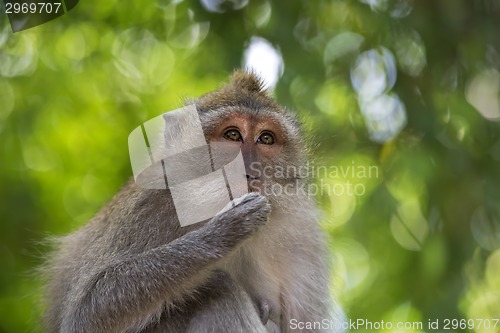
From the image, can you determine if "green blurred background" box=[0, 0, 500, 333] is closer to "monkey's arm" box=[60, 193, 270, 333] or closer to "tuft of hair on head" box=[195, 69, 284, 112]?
"tuft of hair on head" box=[195, 69, 284, 112]

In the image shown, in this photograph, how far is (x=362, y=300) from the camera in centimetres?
786

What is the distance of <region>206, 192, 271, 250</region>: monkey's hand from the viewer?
554cm

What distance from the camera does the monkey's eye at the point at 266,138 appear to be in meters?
6.27

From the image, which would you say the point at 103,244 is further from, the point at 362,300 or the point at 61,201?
the point at 61,201

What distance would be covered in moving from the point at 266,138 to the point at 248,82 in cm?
90

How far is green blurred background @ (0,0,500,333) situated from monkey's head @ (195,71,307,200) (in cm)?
68

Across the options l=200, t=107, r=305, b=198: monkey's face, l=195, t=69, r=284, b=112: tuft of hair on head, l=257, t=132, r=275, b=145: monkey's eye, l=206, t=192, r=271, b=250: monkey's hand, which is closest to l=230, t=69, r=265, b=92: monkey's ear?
l=195, t=69, r=284, b=112: tuft of hair on head

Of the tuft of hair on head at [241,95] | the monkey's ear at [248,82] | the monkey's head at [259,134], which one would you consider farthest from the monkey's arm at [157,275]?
the monkey's ear at [248,82]

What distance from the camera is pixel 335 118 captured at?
8578 millimetres

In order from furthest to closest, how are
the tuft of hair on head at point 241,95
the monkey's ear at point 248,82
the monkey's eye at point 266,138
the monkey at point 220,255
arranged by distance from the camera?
the monkey's ear at point 248,82 < the tuft of hair on head at point 241,95 < the monkey's eye at point 266,138 < the monkey at point 220,255

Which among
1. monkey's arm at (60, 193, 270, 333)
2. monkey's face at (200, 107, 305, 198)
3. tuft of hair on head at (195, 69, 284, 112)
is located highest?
tuft of hair on head at (195, 69, 284, 112)

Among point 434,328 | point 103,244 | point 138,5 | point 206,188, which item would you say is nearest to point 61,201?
point 138,5

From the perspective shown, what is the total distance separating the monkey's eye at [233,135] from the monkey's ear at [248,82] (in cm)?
82

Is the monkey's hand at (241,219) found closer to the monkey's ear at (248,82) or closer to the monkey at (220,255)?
the monkey at (220,255)
